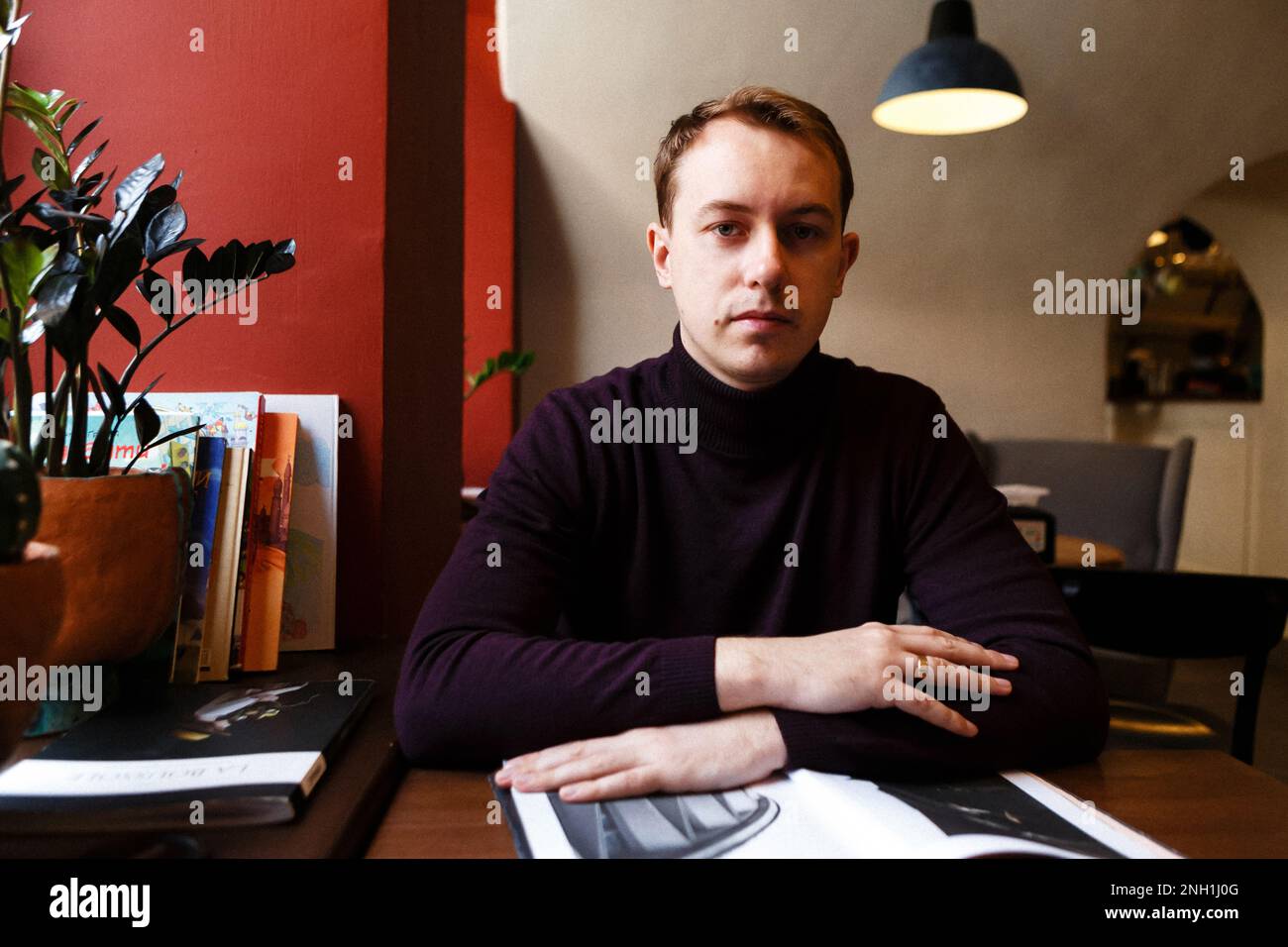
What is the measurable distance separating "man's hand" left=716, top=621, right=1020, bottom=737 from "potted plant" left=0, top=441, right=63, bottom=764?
0.58 metres

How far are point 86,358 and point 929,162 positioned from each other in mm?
4027

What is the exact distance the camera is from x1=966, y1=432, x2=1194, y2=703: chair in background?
371 centimetres

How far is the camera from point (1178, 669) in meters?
4.61

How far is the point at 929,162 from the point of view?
420 cm

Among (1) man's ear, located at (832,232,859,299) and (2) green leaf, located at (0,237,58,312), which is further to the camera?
(1) man's ear, located at (832,232,859,299)

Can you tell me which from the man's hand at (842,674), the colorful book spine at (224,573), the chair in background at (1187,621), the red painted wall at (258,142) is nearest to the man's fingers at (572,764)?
the man's hand at (842,674)

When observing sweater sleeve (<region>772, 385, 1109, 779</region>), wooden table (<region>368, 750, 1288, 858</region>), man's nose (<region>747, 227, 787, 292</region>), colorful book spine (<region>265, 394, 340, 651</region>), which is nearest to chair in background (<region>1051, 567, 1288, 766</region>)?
sweater sleeve (<region>772, 385, 1109, 779</region>)

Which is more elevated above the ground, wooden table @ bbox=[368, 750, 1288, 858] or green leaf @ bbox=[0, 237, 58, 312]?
green leaf @ bbox=[0, 237, 58, 312]

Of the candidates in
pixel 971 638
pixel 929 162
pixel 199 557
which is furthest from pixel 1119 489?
pixel 199 557

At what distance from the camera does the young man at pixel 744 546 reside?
2.91 ft
